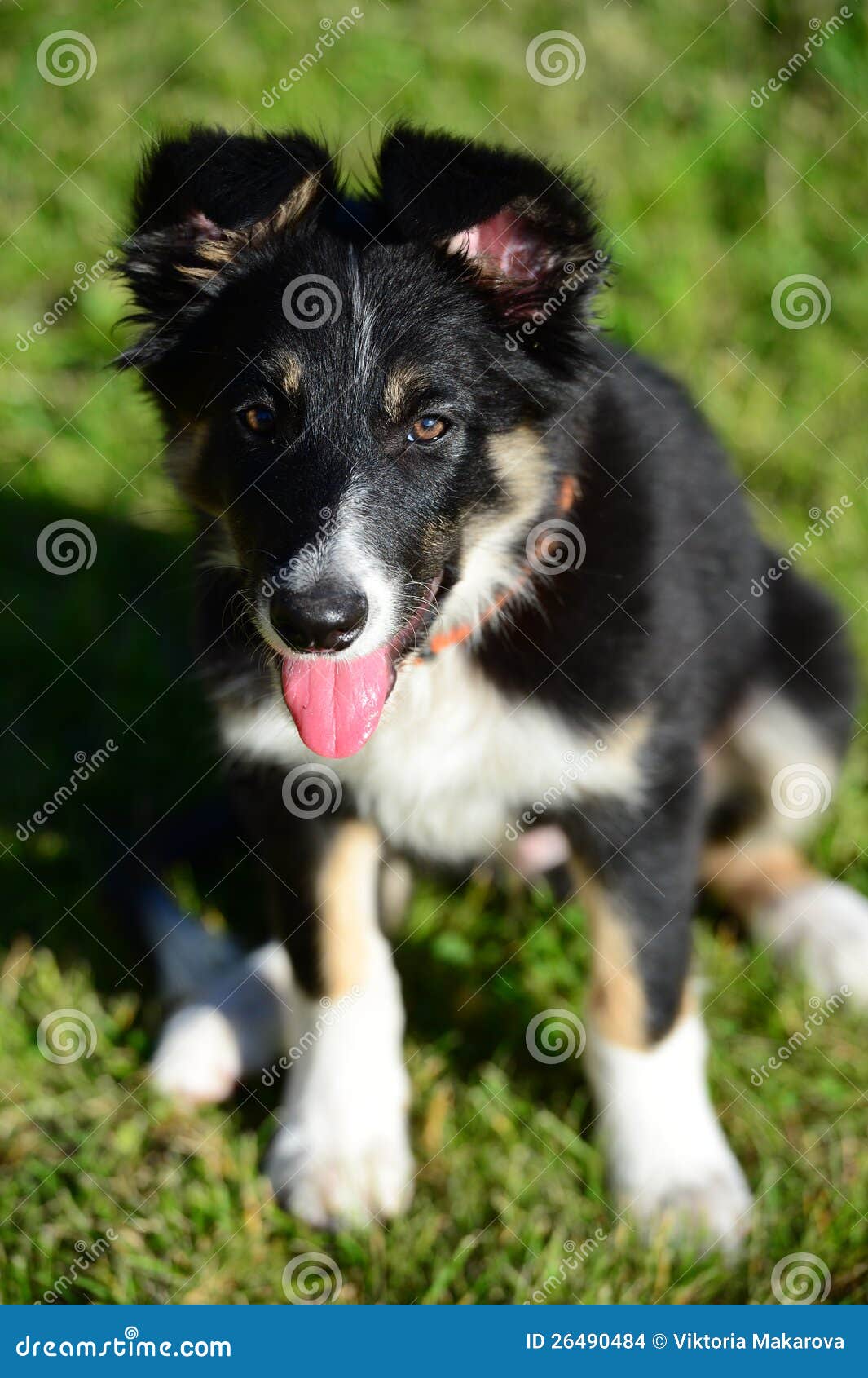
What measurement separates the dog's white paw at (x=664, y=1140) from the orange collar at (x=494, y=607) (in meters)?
0.95

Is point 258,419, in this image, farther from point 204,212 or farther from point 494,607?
point 494,607

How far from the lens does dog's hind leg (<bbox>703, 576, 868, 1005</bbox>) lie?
3510mm

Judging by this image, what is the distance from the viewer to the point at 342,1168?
3.02m

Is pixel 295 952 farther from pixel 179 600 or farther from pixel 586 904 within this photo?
pixel 179 600

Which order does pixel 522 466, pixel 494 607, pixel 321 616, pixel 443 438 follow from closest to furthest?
pixel 321 616
pixel 443 438
pixel 522 466
pixel 494 607

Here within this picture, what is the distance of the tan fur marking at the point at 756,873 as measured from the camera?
143 inches

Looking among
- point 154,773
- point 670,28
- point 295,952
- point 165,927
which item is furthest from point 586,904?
point 670,28

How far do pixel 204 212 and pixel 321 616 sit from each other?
765mm

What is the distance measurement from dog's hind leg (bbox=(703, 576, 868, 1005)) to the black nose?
150 centimetres

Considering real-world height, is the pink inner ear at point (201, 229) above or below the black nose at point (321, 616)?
above

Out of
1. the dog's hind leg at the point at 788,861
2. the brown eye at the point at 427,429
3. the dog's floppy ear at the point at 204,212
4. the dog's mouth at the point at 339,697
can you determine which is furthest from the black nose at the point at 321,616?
the dog's hind leg at the point at 788,861

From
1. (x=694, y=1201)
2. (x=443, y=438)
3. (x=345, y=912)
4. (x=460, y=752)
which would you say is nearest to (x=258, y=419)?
Answer: (x=443, y=438)

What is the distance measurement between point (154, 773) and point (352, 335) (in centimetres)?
208

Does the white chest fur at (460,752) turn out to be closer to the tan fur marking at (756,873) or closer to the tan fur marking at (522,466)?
the tan fur marking at (522,466)
